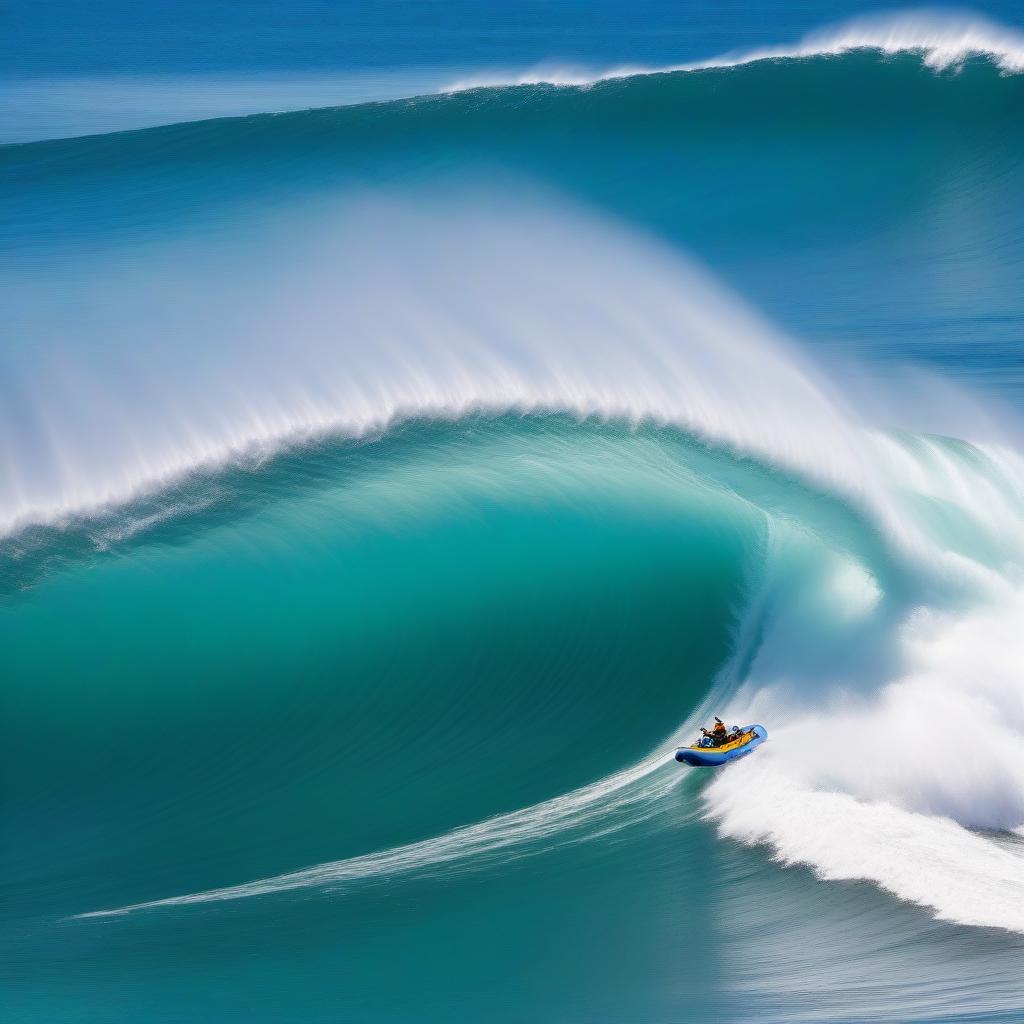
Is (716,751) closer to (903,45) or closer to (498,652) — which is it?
(498,652)

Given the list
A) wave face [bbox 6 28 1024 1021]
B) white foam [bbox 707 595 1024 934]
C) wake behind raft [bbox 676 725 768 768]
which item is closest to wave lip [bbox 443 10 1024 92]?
wave face [bbox 6 28 1024 1021]

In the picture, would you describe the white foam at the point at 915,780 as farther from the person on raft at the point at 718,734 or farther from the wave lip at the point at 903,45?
the wave lip at the point at 903,45

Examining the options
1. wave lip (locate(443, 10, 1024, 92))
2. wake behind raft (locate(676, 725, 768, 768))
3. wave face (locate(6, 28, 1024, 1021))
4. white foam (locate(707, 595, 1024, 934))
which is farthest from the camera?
wave lip (locate(443, 10, 1024, 92))

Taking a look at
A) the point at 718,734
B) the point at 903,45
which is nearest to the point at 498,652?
the point at 718,734

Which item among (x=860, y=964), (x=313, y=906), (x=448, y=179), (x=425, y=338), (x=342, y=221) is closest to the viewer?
(x=860, y=964)

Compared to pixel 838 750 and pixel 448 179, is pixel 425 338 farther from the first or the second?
pixel 448 179

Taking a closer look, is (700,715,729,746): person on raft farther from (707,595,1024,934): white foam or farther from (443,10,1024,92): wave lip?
(443,10,1024,92): wave lip

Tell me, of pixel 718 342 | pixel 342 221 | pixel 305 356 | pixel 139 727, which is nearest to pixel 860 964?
pixel 139 727
